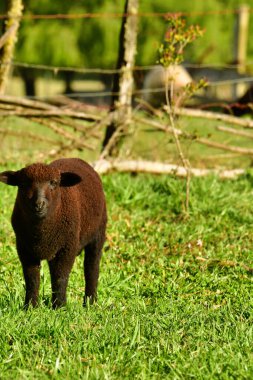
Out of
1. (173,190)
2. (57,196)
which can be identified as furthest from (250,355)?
(173,190)

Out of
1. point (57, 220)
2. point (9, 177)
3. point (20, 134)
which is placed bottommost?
point (20, 134)

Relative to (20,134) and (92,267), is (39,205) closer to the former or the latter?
(92,267)

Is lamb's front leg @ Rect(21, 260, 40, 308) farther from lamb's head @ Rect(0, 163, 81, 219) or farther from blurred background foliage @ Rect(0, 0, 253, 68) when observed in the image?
blurred background foliage @ Rect(0, 0, 253, 68)

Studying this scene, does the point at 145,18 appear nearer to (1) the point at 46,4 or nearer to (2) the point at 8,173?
(1) the point at 46,4

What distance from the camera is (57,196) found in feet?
16.1

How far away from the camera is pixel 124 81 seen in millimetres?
9344

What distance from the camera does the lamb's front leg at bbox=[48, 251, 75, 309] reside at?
16.8ft

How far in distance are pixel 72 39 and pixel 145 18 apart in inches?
105

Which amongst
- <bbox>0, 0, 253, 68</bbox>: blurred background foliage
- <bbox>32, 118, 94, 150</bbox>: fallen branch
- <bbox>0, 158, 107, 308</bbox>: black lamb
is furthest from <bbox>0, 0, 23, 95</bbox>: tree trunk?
<bbox>0, 0, 253, 68</bbox>: blurred background foliage

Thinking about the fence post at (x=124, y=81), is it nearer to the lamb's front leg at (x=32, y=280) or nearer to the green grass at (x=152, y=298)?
the green grass at (x=152, y=298)

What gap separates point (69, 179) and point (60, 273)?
2.15 ft

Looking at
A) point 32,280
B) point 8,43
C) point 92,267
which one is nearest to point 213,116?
point 8,43

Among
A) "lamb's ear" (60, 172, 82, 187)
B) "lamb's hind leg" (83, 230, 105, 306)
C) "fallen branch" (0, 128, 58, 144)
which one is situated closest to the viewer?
"lamb's ear" (60, 172, 82, 187)

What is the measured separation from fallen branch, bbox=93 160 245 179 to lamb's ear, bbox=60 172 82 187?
3.80 metres
